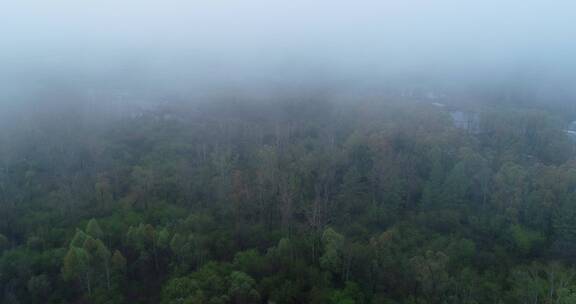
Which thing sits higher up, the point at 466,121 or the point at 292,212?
the point at 466,121

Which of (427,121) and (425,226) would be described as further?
(427,121)

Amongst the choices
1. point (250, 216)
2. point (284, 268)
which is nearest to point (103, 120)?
point (250, 216)

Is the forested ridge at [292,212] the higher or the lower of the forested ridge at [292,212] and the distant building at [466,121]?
the lower

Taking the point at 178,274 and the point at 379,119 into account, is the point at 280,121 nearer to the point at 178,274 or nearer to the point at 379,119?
the point at 379,119

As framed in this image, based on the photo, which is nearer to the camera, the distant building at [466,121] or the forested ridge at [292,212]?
the forested ridge at [292,212]

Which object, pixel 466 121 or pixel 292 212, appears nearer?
pixel 292 212

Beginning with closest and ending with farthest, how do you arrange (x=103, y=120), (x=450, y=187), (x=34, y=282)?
(x=34, y=282) → (x=450, y=187) → (x=103, y=120)

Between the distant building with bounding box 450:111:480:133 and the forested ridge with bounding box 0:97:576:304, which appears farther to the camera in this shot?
the distant building with bounding box 450:111:480:133

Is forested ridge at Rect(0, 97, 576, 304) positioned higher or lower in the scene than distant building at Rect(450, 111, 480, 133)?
lower
